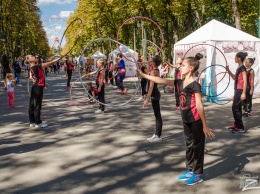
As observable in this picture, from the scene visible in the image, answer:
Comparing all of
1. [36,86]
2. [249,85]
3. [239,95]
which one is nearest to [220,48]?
[249,85]

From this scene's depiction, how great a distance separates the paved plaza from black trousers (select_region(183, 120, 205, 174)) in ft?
0.98

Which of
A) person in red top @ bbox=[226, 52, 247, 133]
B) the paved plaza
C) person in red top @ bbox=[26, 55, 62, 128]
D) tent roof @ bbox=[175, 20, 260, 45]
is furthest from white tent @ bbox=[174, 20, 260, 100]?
person in red top @ bbox=[26, 55, 62, 128]

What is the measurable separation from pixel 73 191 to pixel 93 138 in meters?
3.14

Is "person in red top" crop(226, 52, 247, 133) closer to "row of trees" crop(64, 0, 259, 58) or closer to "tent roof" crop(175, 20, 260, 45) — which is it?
"tent roof" crop(175, 20, 260, 45)

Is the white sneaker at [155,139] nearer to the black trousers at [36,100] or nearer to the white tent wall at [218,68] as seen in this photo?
the black trousers at [36,100]

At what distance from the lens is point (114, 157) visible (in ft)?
20.7

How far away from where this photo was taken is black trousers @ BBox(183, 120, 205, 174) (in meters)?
4.93

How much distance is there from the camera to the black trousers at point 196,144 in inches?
194

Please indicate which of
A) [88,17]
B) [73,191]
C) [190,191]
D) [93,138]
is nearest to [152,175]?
[190,191]

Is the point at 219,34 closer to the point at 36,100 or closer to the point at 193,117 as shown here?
the point at 36,100

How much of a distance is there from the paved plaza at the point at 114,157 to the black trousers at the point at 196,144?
300 millimetres

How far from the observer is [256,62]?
14609mm

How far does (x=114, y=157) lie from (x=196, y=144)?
6.44ft

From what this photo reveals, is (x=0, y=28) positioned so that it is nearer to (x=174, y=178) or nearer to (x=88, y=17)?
(x=88, y=17)
